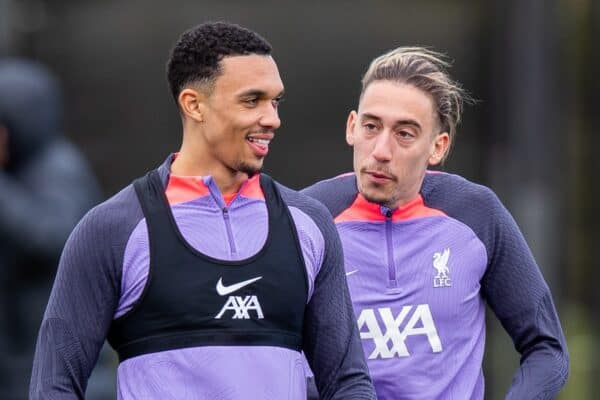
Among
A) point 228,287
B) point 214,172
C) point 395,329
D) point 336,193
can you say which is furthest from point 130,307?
point 336,193

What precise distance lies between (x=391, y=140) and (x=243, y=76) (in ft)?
2.34

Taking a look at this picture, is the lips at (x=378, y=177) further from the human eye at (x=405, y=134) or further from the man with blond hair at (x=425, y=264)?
the human eye at (x=405, y=134)

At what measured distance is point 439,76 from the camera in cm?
533

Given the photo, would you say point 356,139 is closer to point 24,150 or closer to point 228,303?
point 228,303

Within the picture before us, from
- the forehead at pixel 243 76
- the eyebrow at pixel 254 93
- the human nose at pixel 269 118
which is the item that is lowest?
the human nose at pixel 269 118

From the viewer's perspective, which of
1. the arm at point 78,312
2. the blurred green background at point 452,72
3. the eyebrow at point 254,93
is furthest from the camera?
the blurred green background at point 452,72

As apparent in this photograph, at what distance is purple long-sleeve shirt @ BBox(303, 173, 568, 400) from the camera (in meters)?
5.14

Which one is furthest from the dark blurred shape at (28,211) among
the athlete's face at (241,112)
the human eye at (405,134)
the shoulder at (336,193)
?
the athlete's face at (241,112)

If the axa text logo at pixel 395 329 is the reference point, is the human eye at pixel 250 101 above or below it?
above

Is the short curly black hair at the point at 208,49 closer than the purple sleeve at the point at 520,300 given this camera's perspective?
Yes

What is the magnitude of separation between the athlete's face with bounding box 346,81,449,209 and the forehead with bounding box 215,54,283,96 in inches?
24.6

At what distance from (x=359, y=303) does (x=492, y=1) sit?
19.8ft

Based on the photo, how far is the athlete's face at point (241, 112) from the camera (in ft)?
15.2

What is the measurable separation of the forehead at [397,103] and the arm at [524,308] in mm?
362
